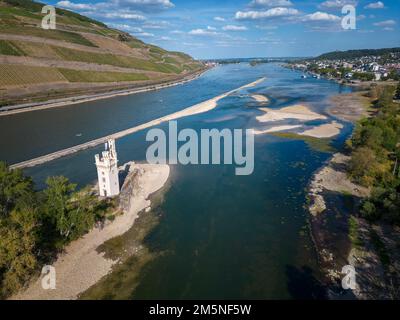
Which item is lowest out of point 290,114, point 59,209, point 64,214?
point 64,214

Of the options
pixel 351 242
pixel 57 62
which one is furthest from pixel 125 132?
pixel 57 62

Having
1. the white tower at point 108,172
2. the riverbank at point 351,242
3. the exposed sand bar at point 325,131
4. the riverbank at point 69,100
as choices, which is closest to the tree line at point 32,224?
the white tower at point 108,172

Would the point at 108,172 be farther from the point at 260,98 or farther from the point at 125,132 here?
the point at 260,98

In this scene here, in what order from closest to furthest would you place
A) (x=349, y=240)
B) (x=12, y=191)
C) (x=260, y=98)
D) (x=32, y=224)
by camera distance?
(x=32, y=224)
(x=12, y=191)
(x=349, y=240)
(x=260, y=98)

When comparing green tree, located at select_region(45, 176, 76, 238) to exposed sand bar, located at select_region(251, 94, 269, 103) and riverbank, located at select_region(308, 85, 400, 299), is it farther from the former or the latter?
exposed sand bar, located at select_region(251, 94, 269, 103)

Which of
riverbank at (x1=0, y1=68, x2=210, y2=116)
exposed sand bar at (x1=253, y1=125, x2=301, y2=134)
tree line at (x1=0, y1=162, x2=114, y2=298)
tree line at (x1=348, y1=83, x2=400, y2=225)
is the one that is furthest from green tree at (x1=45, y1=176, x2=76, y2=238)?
riverbank at (x1=0, y1=68, x2=210, y2=116)

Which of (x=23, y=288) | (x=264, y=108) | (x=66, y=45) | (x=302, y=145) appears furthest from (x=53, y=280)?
(x=66, y=45)
